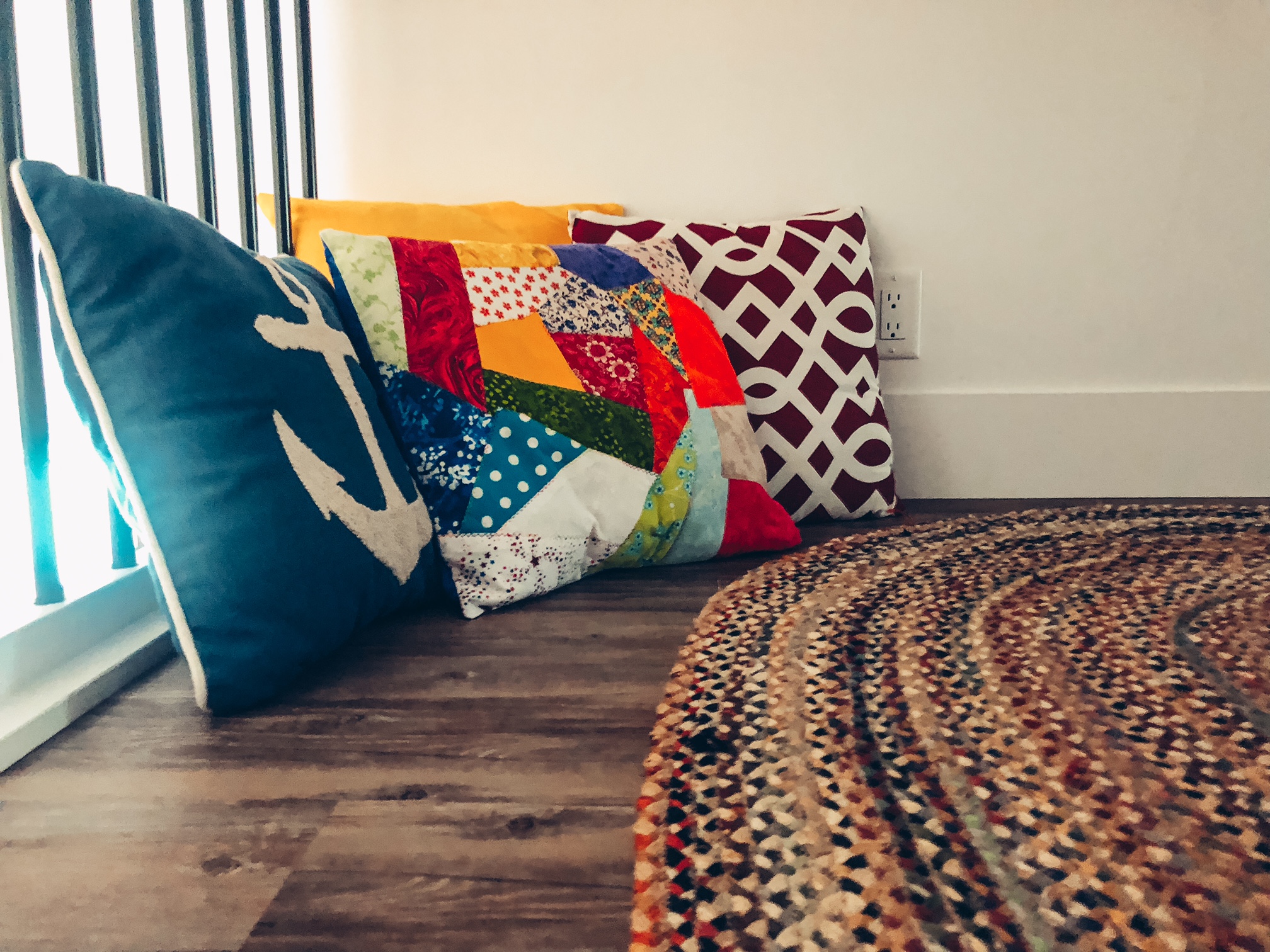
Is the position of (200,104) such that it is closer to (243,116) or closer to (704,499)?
(243,116)

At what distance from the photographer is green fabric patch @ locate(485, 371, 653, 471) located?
0.84 m

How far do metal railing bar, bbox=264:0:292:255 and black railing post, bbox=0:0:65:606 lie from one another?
52cm

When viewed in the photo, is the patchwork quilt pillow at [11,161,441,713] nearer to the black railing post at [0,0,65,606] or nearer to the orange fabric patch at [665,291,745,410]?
the black railing post at [0,0,65,606]

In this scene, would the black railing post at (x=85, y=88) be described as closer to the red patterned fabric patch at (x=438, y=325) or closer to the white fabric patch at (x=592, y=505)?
the red patterned fabric patch at (x=438, y=325)

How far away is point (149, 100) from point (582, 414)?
623 mm

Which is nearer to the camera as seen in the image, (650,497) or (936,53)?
(650,497)

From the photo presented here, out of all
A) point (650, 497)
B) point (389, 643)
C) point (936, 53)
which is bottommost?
point (389, 643)

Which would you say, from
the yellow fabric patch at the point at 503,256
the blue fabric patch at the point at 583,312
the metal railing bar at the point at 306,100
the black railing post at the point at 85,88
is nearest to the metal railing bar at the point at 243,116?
the metal railing bar at the point at 306,100

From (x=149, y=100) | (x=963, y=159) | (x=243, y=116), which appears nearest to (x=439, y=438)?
(x=149, y=100)

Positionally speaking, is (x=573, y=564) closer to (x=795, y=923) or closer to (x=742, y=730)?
(x=742, y=730)

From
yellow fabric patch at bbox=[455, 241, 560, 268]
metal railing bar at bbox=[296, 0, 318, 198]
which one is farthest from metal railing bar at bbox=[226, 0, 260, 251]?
yellow fabric patch at bbox=[455, 241, 560, 268]

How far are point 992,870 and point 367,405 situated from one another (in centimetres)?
63

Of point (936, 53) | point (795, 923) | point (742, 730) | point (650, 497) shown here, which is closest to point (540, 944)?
point (795, 923)

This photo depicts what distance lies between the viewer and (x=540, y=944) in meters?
0.37
